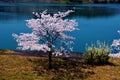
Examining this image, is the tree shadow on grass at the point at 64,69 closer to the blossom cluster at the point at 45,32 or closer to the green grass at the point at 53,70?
the green grass at the point at 53,70

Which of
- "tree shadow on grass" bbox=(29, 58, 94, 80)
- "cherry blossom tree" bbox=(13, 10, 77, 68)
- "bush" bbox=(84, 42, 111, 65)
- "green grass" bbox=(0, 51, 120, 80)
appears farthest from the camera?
"bush" bbox=(84, 42, 111, 65)

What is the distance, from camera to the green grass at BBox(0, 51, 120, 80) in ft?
83.8

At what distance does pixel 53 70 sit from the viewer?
2767 centimetres

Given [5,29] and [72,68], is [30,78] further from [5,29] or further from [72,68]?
[5,29]

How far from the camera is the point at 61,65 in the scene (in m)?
29.6

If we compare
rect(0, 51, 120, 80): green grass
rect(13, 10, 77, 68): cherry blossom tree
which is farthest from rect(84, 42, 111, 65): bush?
rect(13, 10, 77, 68): cherry blossom tree

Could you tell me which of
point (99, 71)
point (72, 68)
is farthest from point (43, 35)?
point (99, 71)

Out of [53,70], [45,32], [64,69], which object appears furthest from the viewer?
[45,32]

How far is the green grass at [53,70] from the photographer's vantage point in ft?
83.8

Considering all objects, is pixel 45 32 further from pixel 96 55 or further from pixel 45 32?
pixel 96 55

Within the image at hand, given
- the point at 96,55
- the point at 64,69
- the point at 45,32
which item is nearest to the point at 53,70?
the point at 64,69

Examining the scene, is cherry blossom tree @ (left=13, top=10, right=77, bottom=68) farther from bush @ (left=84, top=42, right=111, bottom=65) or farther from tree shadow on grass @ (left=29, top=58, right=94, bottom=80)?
bush @ (left=84, top=42, right=111, bottom=65)

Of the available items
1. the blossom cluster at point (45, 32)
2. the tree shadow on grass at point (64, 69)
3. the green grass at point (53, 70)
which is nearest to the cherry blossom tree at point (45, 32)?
the blossom cluster at point (45, 32)

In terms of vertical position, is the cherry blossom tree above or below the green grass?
above
